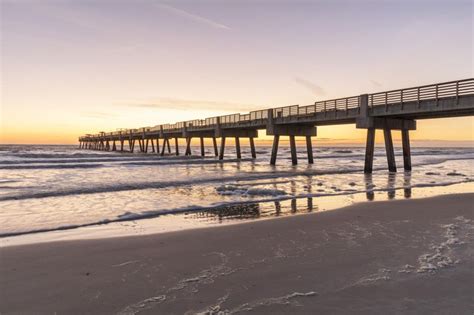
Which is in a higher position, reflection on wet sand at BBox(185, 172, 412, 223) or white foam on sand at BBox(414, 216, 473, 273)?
white foam on sand at BBox(414, 216, 473, 273)

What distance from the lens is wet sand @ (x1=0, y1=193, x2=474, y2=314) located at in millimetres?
3713

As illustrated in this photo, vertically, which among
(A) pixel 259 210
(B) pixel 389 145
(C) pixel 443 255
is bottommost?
(A) pixel 259 210

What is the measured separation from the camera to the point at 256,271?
473cm

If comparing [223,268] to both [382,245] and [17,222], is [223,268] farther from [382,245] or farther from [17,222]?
[17,222]

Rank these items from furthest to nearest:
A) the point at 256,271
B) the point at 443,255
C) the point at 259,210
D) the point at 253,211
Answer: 1. the point at 259,210
2. the point at 253,211
3. the point at 443,255
4. the point at 256,271

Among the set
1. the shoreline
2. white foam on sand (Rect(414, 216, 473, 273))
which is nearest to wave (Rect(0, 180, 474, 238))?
the shoreline

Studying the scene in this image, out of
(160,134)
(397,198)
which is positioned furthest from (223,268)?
(160,134)

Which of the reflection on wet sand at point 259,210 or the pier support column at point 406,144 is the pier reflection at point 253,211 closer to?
the reflection on wet sand at point 259,210

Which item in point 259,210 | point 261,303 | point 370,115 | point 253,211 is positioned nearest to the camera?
point 261,303

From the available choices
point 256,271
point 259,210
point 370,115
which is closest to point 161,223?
point 259,210

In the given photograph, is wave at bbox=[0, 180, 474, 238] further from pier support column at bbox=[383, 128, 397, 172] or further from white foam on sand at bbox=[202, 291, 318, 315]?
pier support column at bbox=[383, 128, 397, 172]

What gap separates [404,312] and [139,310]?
2609 mm

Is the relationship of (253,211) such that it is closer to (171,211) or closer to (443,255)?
(171,211)

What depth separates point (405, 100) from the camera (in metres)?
19.1
